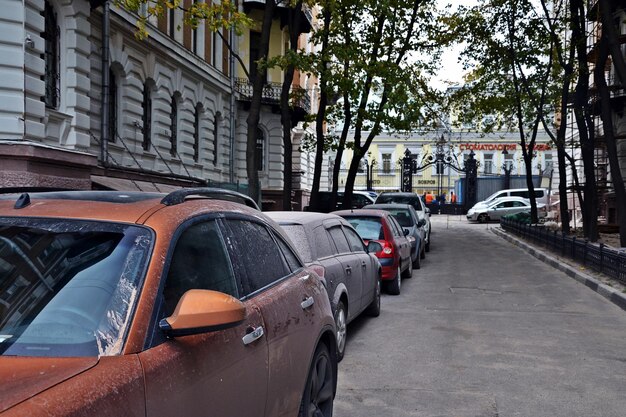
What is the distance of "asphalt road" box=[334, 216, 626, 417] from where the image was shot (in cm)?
566

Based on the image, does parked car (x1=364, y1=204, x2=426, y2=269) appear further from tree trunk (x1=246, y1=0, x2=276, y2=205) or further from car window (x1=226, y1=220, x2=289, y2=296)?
car window (x1=226, y1=220, x2=289, y2=296)

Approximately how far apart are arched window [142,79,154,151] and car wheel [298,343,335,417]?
17454 millimetres

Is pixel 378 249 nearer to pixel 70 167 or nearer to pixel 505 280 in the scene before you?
pixel 505 280

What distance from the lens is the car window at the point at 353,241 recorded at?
870cm

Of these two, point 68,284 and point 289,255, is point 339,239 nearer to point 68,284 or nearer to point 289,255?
point 289,255

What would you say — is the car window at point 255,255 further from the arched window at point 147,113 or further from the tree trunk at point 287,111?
the arched window at point 147,113

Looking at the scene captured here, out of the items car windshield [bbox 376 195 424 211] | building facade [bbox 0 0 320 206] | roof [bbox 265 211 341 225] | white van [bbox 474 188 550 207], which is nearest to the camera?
roof [bbox 265 211 341 225]

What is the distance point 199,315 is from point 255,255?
4.09 ft

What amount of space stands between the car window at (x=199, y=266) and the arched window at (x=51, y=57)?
13.0 m

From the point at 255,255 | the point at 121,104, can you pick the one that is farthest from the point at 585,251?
the point at 255,255

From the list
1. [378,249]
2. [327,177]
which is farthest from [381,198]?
[327,177]

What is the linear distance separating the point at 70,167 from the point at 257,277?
37.2ft

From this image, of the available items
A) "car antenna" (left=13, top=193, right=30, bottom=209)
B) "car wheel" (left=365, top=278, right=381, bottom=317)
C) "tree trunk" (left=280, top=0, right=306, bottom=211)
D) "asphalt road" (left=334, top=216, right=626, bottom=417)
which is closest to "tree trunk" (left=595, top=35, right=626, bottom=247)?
"asphalt road" (left=334, top=216, right=626, bottom=417)

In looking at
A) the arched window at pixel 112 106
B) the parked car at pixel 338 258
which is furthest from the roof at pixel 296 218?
the arched window at pixel 112 106
